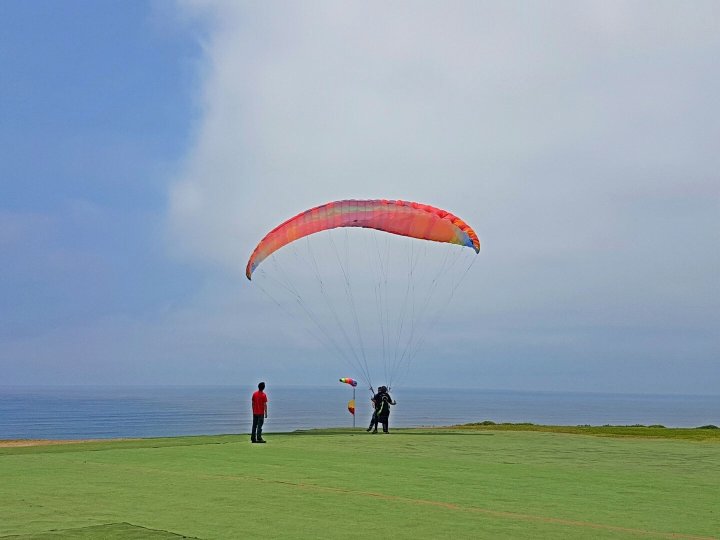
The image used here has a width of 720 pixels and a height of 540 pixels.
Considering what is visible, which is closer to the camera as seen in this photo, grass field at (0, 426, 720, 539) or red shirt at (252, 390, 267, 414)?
grass field at (0, 426, 720, 539)

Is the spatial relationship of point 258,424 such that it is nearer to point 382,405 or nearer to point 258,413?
point 258,413

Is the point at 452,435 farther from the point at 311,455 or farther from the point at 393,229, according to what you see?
the point at 311,455

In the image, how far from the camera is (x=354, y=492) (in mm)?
11992

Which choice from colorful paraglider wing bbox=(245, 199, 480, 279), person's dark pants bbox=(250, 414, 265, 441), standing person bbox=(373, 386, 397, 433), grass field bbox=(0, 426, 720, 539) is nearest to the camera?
grass field bbox=(0, 426, 720, 539)

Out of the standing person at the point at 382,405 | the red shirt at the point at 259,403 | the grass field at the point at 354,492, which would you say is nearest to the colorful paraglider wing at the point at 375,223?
the red shirt at the point at 259,403

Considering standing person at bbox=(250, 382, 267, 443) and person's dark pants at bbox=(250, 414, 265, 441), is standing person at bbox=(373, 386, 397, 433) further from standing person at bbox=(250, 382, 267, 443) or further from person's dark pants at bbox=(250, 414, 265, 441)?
person's dark pants at bbox=(250, 414, 265, 441)

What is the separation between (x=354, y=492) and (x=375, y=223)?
13.9 m

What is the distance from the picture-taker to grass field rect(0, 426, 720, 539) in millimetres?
9281

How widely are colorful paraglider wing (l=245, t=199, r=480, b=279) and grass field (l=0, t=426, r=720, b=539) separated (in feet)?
22.1

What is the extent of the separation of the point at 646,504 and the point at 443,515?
328cm

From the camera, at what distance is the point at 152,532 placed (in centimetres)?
888

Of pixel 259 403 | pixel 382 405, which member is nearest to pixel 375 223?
pixel 382 405

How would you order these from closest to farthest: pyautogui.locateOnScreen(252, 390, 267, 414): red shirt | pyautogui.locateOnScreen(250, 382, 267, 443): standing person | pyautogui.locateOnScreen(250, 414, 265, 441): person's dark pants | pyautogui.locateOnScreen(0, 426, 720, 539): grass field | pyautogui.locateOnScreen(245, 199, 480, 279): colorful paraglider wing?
1. pyautogui.locateOnScreen(0, 426, 720, 539): grass field
2. pyautogui.locateOnScreen(250, 414, 265, 441): person's dark pants
3. pyautogui.locateOnScreen(250, 382, 267, 443): standing person
4. pyautogui.locateOnScreen(252, 390, 267, 414): red shirt
5. pyautogui.locateOnScreen(245, 199, 480, 279): colorful paraglider wing

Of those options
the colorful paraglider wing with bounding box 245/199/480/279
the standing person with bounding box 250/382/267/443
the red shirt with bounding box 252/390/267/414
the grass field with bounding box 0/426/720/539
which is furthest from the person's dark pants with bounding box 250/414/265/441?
the colorful paraglider wing with bounding box 245/199/480/279
